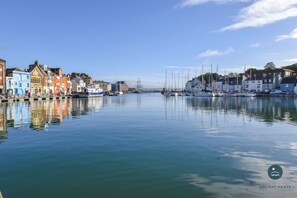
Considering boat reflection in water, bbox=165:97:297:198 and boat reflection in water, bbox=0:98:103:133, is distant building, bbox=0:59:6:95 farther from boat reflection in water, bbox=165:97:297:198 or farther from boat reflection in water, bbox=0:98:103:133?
boat reflection in water, bbox=165:97:297:198

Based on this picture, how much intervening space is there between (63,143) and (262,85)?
151m

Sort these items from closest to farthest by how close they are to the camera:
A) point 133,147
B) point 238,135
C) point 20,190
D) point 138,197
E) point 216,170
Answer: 1. point 138,197
2. point 20,190
3. point 216,170
4. point 133,147
5. point 238,135

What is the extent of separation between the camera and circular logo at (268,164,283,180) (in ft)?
33.9

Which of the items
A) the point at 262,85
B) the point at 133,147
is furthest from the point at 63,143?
the point at 262,85

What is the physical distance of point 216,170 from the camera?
10.9 meters

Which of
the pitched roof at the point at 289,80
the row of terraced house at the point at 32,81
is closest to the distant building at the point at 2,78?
the row of terraced house at the point at 32,81

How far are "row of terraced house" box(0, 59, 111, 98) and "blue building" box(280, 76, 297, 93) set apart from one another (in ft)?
369

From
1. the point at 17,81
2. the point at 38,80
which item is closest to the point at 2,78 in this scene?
the point at 17,81

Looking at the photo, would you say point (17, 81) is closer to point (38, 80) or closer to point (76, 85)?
point (38, 80)

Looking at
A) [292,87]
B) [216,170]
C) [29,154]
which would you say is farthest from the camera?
[292,87]

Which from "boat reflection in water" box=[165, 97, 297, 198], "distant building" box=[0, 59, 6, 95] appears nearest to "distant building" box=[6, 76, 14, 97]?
"distant building" box=[0, 59, 6, 95]

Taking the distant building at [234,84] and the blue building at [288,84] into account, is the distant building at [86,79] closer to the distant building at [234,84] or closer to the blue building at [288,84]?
the distant building at [234,84]

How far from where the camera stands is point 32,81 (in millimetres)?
97562

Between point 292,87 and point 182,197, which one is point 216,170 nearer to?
point 182,197
